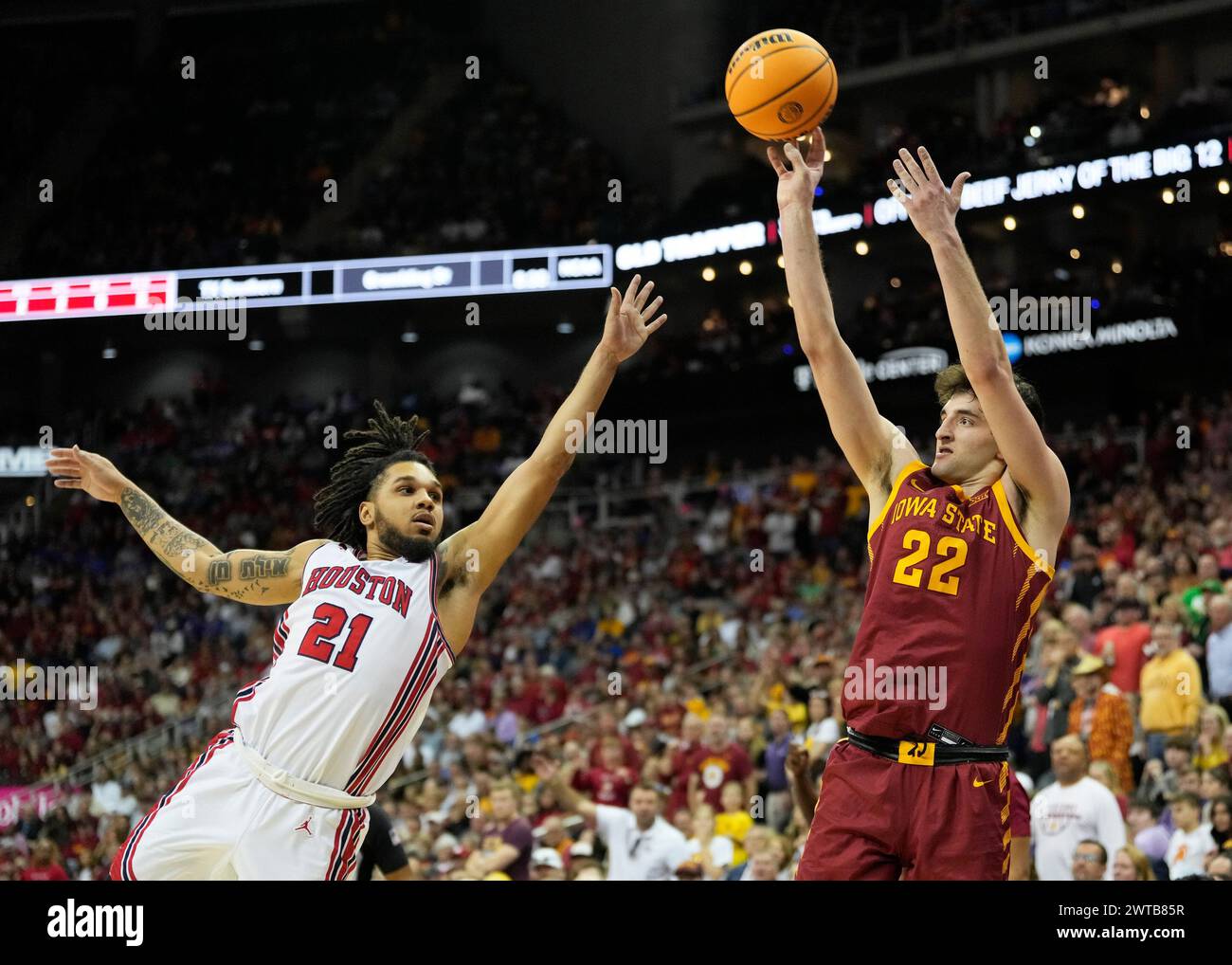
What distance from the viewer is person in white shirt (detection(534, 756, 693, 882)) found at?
8.73 m

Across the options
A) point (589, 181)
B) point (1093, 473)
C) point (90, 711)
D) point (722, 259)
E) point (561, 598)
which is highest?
point (589, 181)

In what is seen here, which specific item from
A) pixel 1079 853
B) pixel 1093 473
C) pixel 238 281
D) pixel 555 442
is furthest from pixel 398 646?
pixel 238 281

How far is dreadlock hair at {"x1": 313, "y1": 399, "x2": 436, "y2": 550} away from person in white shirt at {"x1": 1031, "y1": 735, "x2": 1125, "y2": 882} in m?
4.27

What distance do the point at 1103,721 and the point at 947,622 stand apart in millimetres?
5402

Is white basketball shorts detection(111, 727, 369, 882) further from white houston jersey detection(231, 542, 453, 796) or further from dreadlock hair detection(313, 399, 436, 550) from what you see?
dreadlock hair detection(313, 399, 436, 550)

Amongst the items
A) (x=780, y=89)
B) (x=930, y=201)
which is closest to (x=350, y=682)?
(x=930, y=201)

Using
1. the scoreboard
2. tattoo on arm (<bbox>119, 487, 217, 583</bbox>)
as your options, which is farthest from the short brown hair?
the scoreboard

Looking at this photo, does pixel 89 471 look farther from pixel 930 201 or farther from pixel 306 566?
pixel 930 201

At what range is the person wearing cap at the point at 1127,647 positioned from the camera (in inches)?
383

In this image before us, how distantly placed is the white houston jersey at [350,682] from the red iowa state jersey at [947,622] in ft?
4.23

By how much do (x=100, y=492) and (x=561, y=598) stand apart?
12331 millimetres
